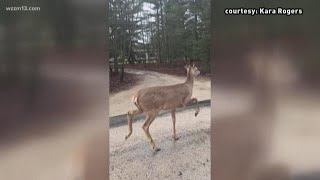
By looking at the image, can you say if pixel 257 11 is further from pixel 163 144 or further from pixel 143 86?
pixel 163 144

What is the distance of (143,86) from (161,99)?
10 centimetres

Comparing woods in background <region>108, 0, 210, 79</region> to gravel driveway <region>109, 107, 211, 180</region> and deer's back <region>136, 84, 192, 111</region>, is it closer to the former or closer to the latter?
deer's back <region>136, 84, 192, 111</region>

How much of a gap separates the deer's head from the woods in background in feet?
0.10

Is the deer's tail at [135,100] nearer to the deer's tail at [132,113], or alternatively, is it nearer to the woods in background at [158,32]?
the deer's tail at [132,113]

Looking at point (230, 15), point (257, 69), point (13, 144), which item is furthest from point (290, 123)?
point (13, 144)

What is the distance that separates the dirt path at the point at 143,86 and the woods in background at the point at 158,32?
6 centimetres

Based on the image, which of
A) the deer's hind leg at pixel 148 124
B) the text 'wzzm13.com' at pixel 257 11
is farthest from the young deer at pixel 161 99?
the text 'wzzm13.com' at pixel 257 11

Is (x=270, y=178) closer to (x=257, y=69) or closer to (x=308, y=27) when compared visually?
(x=257, y=69)

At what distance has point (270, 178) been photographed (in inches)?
65.4

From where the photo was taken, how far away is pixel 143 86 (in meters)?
1.66

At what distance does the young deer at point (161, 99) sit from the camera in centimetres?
166

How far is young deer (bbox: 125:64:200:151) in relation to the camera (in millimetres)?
1662

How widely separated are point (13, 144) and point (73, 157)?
25 centimetres

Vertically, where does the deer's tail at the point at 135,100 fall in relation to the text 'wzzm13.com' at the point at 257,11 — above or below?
below
